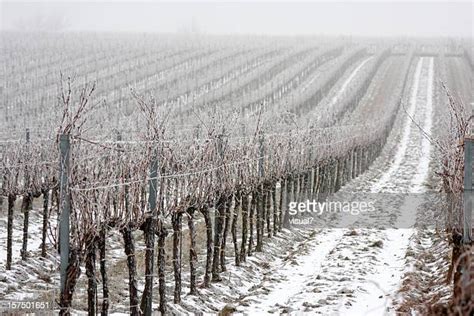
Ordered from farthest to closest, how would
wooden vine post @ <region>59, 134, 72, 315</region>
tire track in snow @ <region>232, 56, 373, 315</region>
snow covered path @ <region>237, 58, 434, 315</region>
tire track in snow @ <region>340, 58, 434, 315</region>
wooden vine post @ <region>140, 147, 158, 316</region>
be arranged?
1. tire track in snow @ <region>232, 56, 373, 315</region>
2. snow covered path @ <region>237, 58, 434, 315</region>
3. tire track in snow @ <region>340, 58, 434, 315</region>
4. wooden vine post @ <region>140, 147, 158, 316</region>
5. wooden vine post @ <region>59, 134, 72, 315</region>

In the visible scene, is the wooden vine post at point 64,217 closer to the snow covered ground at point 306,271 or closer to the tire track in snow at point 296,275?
the snow covered ground at point 306,271

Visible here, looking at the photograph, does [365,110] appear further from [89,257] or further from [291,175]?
[89,257]

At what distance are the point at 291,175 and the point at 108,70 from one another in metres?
32.3

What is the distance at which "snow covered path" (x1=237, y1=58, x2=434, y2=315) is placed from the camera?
9.76m

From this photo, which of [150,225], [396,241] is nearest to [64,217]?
[150,225]

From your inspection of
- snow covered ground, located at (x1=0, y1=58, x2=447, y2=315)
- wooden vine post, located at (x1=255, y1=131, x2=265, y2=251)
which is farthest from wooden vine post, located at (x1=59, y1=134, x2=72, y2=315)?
wooden vine post, located at (x1=255, y1=131, x2=265, y2=251)

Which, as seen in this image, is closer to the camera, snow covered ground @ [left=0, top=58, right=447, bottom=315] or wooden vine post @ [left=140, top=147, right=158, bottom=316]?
wooden vine post @ [left=140, top=147, right=158, bottom=316]

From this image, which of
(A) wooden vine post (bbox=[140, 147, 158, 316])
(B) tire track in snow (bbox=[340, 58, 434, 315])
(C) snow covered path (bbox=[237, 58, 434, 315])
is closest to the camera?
(A) wooden vine post (bbox=[140, 147, 158, 316])

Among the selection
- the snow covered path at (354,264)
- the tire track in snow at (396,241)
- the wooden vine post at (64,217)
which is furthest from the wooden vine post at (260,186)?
the wooden vine post at (64,217)

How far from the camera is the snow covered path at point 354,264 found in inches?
384

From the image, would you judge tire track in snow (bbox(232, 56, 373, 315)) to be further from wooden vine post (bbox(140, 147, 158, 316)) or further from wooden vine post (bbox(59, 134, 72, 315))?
wooden vine post (bbox(59, 134, 72, 315))

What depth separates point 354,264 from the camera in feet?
40.9

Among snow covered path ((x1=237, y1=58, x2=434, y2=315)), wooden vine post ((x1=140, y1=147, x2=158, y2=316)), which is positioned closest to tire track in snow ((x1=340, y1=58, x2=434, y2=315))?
snow covered path ((x1=237, y1=58, x2=434, y2=315))

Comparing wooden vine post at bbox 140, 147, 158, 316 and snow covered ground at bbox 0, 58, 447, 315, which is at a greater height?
wooden vine post at bbox 140, 147, 158, 316
